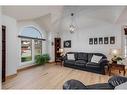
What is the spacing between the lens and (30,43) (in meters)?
6.89

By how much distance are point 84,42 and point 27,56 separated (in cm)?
332

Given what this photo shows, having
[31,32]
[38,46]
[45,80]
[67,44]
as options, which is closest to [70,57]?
[67,44]

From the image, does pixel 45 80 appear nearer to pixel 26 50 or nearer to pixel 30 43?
pixel 26 50

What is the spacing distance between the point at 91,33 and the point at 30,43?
11.4ft

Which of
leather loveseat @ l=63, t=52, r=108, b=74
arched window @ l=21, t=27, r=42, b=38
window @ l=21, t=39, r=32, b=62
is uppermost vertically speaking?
arched window @ l=21, t=27, r=42, b=38

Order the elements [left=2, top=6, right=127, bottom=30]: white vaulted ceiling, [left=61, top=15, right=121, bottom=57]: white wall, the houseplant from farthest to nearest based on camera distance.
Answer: the houseplant, [left=61, top=15, right=121, bottom=57]: white wall, [left=2, top=6, right=127, bottom=30]: white vaulted ceiling

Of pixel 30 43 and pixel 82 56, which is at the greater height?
pixel 30 43

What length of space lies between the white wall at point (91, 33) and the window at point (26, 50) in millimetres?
2302

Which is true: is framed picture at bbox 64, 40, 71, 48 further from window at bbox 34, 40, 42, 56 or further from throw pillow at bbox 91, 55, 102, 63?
throw pillow at bbox 91, 55, 102, 63

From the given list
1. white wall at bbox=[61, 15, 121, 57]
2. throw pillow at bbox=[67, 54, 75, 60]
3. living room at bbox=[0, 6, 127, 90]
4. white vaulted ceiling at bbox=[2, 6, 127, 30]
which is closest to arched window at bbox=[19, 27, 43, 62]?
living room at bbox=[0, 6, 127, 90]

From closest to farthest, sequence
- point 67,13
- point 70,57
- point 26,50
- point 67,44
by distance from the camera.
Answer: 1. point 67,13
2. point 26,50
3. point 70,57
4. point 67,44

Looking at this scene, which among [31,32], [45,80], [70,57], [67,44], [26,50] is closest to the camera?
[45,80]

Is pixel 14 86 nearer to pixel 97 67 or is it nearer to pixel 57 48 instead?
pixel 97 67

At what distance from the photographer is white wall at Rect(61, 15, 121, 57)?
6018 mm
